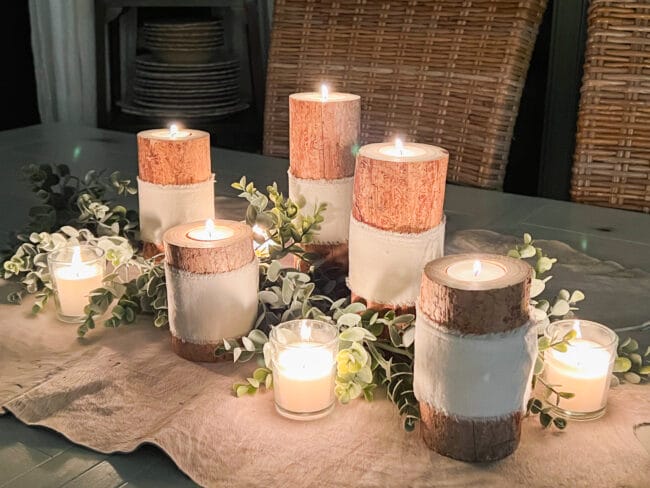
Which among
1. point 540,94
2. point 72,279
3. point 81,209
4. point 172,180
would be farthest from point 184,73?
point 72,279

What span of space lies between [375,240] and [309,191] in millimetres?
194

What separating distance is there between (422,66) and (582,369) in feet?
3.75

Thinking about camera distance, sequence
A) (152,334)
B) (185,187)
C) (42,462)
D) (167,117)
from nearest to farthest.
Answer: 1. (42,462)
2. (152,334)
3. (185,187)
4. (167,117)

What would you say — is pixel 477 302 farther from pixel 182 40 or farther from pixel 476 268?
pixel 182 40

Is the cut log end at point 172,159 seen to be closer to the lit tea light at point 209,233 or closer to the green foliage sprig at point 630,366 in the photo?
the lit tea light at point 209,233

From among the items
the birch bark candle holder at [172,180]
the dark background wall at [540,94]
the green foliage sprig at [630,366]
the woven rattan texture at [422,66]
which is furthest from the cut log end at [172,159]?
the dark background wall at [540,94]

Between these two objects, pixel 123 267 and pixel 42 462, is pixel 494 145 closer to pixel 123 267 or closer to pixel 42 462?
pixel 123 267

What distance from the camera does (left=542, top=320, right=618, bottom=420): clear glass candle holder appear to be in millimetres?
803

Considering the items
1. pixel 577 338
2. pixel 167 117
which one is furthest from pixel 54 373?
pixel 167 117

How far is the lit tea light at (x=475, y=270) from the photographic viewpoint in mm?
723

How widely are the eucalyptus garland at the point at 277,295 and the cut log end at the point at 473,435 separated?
3 centimetres

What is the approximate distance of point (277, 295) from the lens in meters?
0.95

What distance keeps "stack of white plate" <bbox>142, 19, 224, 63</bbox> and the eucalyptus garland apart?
3.81 feet

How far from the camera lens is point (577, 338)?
0.84 metres
